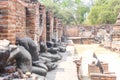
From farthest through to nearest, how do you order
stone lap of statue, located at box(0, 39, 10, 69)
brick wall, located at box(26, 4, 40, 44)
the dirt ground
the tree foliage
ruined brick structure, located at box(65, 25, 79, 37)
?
the tree foliage, ruined brick structure, located at box(65, 25, 79, 37), the dirt ground, brick wall, located at box(26, 4, 40, 44), stone lap of statue, located at box(0, 39, 10, 69)

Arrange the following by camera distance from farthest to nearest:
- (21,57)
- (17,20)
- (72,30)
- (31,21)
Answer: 1. (72,30)
2. (31,21)
3. (17,20)
4. (21,57)

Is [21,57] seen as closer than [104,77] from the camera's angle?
Yes

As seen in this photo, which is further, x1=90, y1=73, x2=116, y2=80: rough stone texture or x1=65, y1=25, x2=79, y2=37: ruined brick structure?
x1=65, y1=25, x2=79, y2=37: ruined brick structure

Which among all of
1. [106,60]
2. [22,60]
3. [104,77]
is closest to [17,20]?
[22,60]

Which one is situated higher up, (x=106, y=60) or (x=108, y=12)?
(x=108, y=12)

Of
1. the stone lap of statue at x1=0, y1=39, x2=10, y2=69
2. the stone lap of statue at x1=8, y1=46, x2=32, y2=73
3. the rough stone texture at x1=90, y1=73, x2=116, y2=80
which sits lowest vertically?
the rough stone texture at x1=90, y1=73, x2=116, y2=80

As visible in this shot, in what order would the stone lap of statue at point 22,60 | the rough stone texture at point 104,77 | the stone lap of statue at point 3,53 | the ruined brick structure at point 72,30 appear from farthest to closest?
the ruined brick structure at point 72,30 < the rough stone texture at point 104,77 < the stone lap of statue at point 22,60 < the stone lap of statue at point 3,53

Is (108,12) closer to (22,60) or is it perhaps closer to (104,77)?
(104,77)

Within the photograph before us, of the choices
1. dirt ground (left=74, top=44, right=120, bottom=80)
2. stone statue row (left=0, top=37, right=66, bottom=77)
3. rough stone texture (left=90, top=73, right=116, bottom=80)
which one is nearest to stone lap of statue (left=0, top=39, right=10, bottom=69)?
stone statue row (left=0, top=37, right=66, bottom=77)

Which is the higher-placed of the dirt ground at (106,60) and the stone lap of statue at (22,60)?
the stone lap of statue at (22,60)

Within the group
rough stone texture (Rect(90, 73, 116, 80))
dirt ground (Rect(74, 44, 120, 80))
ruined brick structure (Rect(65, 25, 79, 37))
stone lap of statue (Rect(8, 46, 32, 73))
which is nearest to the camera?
stone lap of statue (Rect(8, 46, 32, 73))

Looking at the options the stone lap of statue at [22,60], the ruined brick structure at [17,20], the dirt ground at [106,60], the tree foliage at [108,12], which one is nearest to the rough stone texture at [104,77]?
the dirt ground at [106,60]

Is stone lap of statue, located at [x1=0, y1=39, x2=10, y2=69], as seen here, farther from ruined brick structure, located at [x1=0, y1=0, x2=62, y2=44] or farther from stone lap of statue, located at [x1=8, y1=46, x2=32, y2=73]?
ruined brick structure, located at [x1=0, y1=0, x2=62, y2=44]

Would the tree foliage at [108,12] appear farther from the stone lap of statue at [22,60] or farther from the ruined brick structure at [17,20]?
the stone lap of statue at [22,60]
